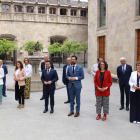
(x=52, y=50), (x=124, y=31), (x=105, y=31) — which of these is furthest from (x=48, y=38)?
(x=124, y=31)

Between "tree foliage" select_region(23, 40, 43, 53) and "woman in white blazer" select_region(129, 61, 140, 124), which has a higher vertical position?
"tree foliage" select_region(23, 40, 43, 53)

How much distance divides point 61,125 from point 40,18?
27.2 meters

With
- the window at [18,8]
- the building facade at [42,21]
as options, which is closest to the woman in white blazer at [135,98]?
the building facade at [42,21]

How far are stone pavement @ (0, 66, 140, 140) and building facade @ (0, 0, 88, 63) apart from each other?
23.9 m

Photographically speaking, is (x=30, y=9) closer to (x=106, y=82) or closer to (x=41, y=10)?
(x=41, y=10)

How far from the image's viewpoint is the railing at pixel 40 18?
29.4 m

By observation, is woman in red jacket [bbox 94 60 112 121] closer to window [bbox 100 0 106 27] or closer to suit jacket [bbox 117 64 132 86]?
suit jacket [bbox 117 64 132 86]

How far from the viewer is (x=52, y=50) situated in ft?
92.6

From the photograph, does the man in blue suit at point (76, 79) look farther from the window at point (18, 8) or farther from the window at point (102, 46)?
the window at point (18, 8)

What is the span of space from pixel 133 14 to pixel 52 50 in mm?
17263

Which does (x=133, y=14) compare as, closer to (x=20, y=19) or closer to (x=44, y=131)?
(x=44, y=131)

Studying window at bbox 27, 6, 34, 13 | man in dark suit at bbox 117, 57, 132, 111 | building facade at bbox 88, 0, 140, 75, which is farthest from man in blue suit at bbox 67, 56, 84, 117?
window at bbox 27, 6, 34, 13

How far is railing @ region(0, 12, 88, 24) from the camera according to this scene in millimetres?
29381

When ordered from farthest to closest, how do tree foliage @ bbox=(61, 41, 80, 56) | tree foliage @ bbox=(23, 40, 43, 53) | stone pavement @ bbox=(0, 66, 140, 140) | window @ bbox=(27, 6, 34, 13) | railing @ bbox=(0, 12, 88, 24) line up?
window @ bbox=(27, 6, 34, 13), railing @ bbox=(0, 12, 88, 24), tree foliage @ bbox=(23, 40, 43, 53), tree foliage @ bbox=(61, 41, 80, 56), stone pavement @ bbox=(0, 66, 140, 140)
